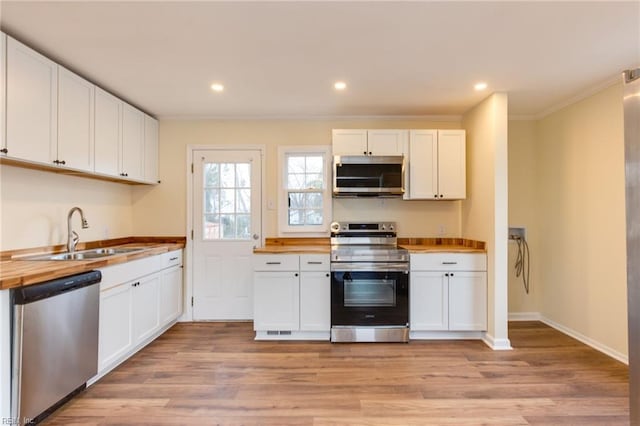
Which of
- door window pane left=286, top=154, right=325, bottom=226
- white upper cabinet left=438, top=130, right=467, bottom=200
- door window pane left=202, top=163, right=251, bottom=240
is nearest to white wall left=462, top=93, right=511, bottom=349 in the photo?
white upper cabinet left=438, top=130, right=467, bottom=200

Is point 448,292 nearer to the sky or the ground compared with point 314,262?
nearer to the ground

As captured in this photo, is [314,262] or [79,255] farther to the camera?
[314,262]

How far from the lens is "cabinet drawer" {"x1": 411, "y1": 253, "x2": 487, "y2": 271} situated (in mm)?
3168

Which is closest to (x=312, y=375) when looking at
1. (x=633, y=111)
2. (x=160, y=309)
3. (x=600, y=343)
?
(x=160, y=309)

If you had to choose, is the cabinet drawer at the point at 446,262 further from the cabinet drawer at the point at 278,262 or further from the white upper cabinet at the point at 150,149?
the white upper cabinet at the point at 150,149

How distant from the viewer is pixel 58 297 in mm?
1911

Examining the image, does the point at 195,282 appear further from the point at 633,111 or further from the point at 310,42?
the point at 633,111

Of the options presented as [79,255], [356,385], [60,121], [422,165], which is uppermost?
[60,121]

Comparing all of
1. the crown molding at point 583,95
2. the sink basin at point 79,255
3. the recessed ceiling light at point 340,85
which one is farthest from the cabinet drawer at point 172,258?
the crown molding at point 583,95

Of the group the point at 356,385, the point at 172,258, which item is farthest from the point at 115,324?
the point at 356,385

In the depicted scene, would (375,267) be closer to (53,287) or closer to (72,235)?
(53,287)

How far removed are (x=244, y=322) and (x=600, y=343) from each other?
141 inches

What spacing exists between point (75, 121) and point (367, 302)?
2982 mm

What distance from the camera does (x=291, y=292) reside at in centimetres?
318
